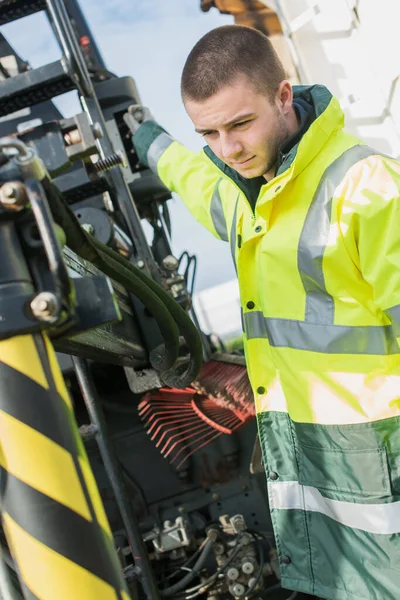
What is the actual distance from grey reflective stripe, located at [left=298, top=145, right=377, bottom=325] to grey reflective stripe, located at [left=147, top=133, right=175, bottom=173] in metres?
0.92

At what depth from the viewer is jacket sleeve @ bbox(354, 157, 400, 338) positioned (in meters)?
1.35

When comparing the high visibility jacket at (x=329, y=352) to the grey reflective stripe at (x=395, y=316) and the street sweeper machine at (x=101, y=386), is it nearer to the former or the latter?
the grey reflective stripe at (x=395, y=316)

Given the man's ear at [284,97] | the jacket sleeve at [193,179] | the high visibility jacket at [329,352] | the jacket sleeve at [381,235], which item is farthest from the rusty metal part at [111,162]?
the jacket sleeve at [381,235]

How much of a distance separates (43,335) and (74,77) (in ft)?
4.97

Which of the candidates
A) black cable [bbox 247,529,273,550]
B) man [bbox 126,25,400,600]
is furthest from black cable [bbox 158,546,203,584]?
man [bbox 126,25,400,600]

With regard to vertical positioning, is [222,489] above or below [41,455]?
below

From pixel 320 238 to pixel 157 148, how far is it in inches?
41.2

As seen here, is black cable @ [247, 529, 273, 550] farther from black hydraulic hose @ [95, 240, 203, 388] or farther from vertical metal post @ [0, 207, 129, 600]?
vertical metal post @ [0, 207, 129, 600]

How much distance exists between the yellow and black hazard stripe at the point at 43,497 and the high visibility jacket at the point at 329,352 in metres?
0.85

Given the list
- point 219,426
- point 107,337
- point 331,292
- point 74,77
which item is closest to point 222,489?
point 219,426

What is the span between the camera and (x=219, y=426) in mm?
2398

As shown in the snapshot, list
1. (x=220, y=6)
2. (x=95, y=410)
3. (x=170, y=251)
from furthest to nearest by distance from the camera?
(x=220, y=6)
(x=170, y=251)
(x=95, y=410)

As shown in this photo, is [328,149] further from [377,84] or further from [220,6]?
[220,6]

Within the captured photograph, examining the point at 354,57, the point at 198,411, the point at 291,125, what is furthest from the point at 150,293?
the point at 354,57
